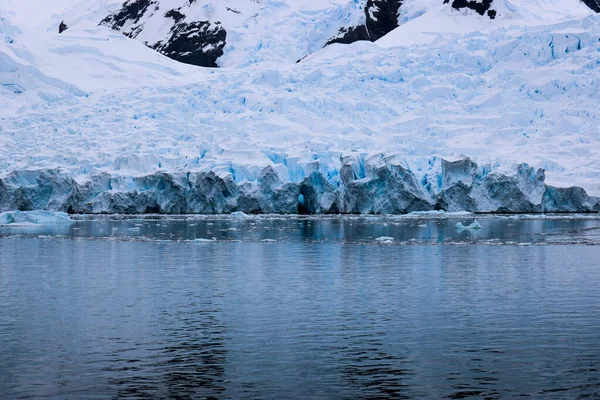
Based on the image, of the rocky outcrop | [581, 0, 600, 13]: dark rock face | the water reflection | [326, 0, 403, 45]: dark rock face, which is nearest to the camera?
the water reflection

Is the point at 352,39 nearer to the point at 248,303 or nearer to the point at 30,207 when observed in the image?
the point at 30,207

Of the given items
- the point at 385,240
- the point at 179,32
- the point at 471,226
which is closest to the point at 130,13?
the point at 179,32

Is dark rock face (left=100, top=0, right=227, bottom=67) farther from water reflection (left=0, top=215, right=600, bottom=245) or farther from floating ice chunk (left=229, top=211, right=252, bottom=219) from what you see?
water reflection (left=0, top=215, right=600, bottom=245)

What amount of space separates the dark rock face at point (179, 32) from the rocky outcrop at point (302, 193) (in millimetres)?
34176

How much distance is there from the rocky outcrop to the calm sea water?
16.6 m

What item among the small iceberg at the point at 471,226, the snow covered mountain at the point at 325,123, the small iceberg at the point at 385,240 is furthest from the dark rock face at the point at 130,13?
the small iceberg at the point at 385,240

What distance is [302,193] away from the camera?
3781cm

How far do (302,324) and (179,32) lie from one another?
70932mm

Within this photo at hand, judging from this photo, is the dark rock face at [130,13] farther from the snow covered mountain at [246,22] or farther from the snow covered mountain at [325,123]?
the snow covered mountain at [325,123]

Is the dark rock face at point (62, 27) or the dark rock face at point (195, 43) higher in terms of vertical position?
the dark rock face at point (62, 27)

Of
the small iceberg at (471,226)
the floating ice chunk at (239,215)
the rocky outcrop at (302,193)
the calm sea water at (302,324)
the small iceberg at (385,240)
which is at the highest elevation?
the rocky outcrop at (302,193)

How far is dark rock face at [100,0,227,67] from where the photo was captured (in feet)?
236

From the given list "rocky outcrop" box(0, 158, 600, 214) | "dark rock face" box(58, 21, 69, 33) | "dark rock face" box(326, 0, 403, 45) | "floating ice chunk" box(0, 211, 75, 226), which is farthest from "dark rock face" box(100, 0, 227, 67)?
"floating ice chunk" box(0, 211, 75, 226)

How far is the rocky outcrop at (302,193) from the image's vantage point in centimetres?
3559
